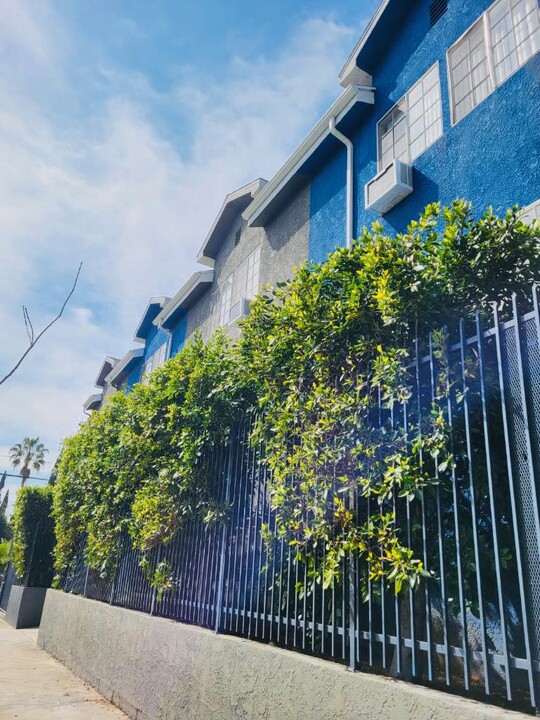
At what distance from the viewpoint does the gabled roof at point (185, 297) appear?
56.5 feet

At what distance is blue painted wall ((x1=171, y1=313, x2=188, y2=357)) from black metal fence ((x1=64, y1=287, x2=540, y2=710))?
1491cm

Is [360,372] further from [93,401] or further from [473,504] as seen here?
[93,401]

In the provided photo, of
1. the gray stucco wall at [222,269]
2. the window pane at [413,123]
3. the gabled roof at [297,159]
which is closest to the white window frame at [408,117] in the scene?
the window pane at [413,123]

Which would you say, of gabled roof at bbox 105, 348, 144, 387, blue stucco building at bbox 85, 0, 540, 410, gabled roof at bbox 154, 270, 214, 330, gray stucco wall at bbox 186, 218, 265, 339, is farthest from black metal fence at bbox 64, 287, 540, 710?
gabled roof at bbox 105, 348, 144, 387

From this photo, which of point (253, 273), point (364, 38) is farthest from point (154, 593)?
point (364, 38)

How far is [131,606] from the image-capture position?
711 centimetres

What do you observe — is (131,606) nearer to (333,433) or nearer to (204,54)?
(333,433)

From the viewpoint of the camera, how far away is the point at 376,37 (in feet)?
32.8

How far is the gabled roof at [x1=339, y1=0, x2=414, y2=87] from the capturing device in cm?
973

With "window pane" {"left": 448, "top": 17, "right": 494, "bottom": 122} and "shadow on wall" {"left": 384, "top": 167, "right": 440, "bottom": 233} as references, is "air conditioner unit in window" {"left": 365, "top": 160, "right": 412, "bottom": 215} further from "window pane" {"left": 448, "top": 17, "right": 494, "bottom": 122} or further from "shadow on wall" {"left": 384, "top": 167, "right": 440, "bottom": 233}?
"window pane" {"left": 448, "top": 17, "right": 494, "bottom": 122}

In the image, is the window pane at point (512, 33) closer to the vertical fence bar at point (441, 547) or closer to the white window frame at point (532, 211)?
the white window frame at point (532, 211)

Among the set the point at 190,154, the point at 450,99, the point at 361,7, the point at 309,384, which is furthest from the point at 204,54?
the point at 309,384

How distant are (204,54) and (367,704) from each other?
283 inches

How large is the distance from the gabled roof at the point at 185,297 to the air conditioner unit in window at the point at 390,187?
8.82m
